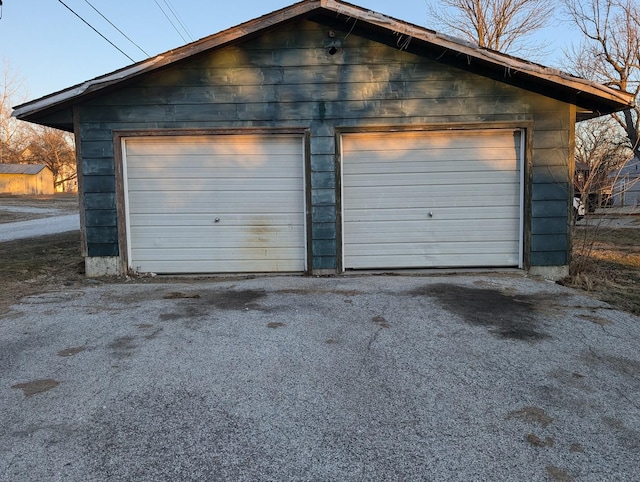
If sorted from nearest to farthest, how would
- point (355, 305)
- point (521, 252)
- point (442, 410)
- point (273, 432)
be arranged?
point (273, 432), point (442, 410), point (355, 305), point (521, 252)

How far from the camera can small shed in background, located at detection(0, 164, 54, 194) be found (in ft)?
157

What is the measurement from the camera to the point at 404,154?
299 inches

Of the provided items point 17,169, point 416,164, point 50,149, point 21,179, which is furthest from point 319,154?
point 50,149

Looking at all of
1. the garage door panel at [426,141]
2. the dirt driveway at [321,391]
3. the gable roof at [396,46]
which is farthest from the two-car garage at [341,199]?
the dirt driveway at [321,391]

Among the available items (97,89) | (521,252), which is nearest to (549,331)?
(521,252)

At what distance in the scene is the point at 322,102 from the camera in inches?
290

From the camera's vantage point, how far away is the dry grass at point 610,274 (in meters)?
6.08

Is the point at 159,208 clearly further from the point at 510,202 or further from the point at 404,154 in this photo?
the point at 510,202

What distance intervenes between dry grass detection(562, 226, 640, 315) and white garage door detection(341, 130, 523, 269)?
0.98 metres

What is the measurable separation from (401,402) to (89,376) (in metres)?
2.35

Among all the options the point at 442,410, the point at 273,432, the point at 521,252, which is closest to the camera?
the point at 273,432

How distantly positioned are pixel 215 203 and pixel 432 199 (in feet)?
11.6

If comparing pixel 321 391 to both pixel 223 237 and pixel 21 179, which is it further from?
pixel 21 179

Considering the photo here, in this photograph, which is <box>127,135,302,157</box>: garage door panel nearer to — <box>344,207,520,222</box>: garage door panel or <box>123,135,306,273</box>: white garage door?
<box>123,135,306,273</box>: white garage door
